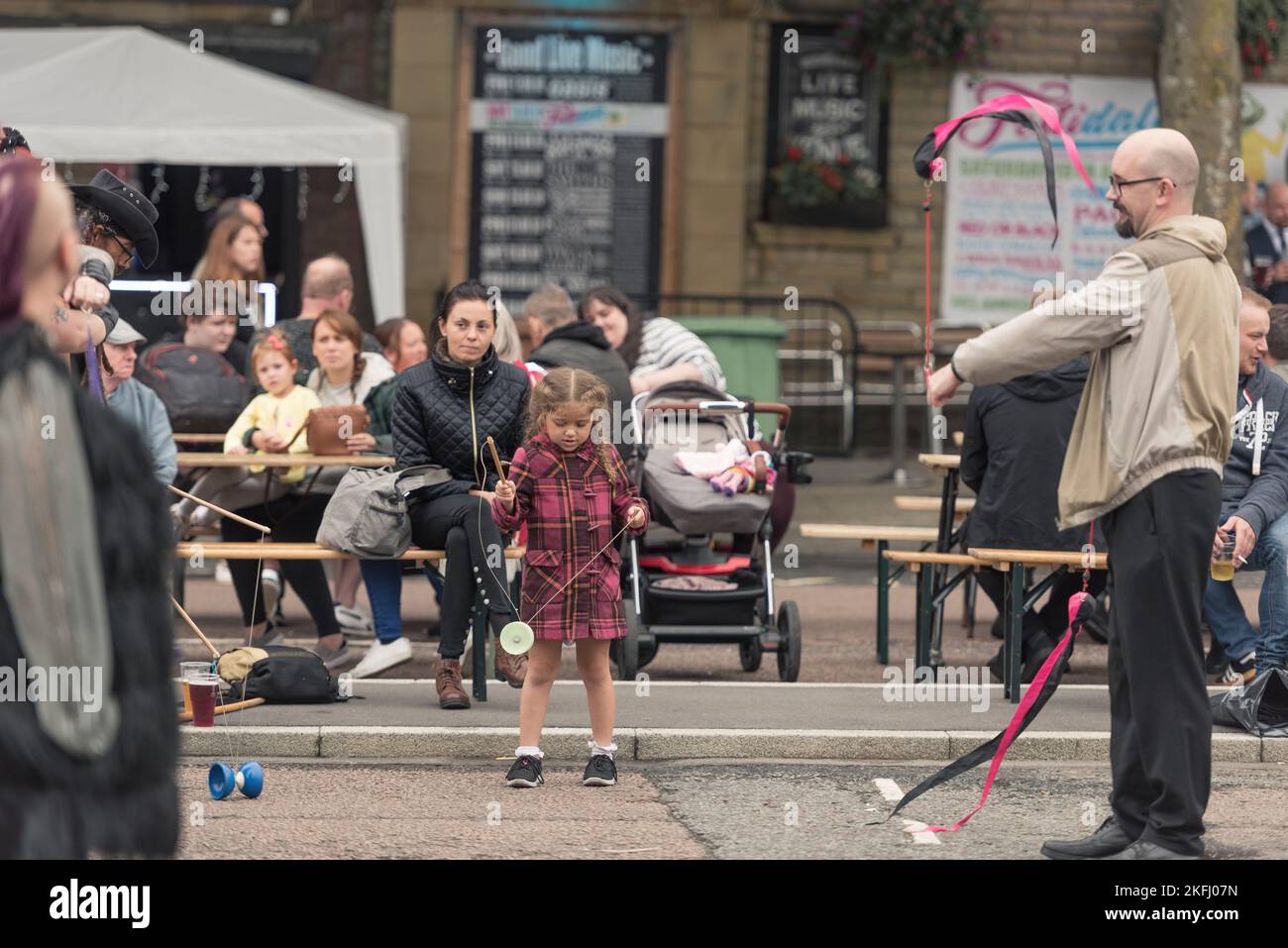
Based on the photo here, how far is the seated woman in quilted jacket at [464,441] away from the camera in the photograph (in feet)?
27.8

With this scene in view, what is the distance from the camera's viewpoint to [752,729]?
7902mm

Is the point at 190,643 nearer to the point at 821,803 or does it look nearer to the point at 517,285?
the point at 821,803

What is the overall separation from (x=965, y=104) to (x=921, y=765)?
477 inches

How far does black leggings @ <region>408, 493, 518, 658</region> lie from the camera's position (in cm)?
841

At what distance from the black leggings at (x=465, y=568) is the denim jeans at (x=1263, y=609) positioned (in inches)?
112

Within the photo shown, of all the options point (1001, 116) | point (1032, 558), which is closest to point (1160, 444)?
point (1001, 116)

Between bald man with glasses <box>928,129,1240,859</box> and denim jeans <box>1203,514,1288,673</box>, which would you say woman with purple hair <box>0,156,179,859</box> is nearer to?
bald man with glasses <box>928,129,1240,859</box>

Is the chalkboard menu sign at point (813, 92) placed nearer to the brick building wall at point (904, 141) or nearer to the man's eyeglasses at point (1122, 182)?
the brick building wall at point (904, 141)

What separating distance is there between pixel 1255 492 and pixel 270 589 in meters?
4.93

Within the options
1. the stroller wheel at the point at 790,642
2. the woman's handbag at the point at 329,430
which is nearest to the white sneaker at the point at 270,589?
the woman's handbag at the point at 329,430

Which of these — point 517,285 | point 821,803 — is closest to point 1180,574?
point 821,803

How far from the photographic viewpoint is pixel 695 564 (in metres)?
9.67

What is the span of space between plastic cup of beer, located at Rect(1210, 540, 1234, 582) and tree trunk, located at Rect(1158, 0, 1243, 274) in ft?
21.9

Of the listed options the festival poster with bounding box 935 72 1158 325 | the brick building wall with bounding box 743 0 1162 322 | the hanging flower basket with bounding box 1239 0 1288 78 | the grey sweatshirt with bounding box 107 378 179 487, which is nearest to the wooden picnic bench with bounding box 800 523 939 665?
the grey sweatshirt with bounding box 107 378 179 487
